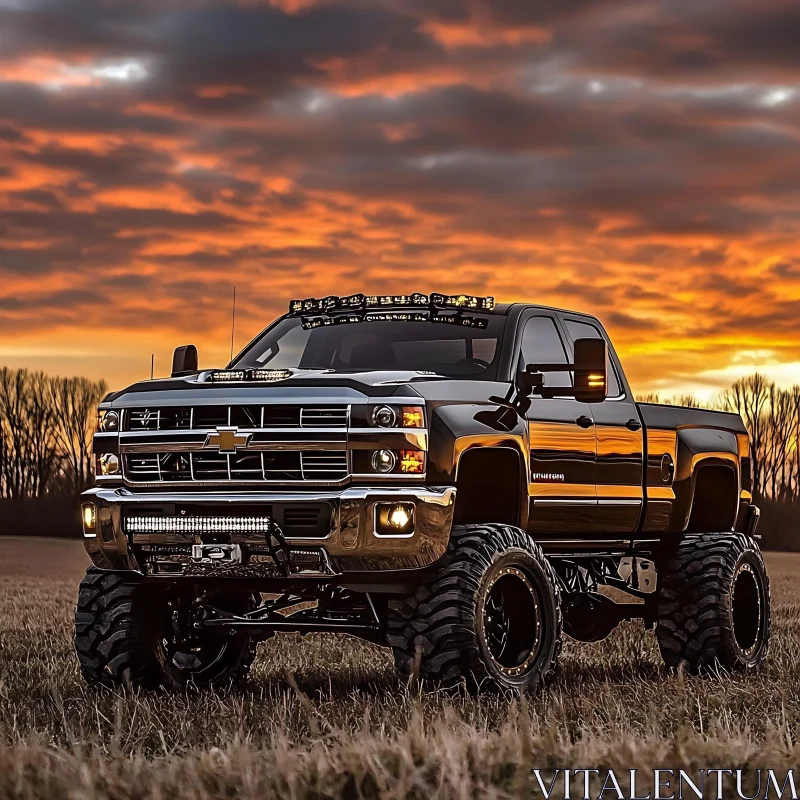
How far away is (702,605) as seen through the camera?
1149 cm

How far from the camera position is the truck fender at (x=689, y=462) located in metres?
11.6

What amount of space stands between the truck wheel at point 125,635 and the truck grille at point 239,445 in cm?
94

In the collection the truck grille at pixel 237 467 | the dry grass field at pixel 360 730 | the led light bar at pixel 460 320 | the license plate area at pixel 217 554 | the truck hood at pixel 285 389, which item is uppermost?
the led light bar at pixel 460 320

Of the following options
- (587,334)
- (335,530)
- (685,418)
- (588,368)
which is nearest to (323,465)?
(335,530)

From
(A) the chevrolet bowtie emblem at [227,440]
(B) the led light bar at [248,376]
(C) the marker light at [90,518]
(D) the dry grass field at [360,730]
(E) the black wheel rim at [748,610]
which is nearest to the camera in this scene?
(D) the dry grass field at [360,730]

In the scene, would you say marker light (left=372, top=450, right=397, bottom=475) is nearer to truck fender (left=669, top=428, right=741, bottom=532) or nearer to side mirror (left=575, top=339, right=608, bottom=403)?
side mirror (left=575, top=339, right=608, bottom=403)

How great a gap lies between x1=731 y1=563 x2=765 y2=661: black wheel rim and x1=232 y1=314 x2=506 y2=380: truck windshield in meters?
3.49

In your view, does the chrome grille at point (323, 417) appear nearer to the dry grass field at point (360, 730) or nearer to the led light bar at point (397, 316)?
the dry grass field at point (360, 730)

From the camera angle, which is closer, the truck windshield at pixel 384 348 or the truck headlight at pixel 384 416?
the truck headlight at pixel 384 416

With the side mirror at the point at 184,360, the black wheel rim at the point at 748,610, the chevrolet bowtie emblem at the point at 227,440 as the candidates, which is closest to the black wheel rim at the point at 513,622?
the chevrolet bowtie emblem at the point at 227,440

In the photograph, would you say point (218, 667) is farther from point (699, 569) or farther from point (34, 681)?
point (699, 569)

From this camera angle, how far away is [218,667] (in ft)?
34.7

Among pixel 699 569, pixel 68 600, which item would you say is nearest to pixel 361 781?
pixel 699 569

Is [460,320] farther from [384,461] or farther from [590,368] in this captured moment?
[384,461]
